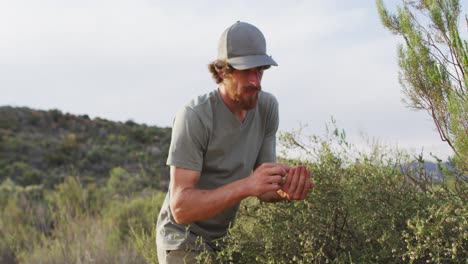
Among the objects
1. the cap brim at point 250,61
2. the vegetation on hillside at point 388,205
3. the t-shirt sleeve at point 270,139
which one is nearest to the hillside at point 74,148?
the vegetation on hillside at point 388,205

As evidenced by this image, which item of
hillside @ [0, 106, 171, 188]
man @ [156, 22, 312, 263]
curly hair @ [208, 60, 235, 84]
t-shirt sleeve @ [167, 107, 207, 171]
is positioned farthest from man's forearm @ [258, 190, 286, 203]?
hillside @ [0, 106, 171, 188]

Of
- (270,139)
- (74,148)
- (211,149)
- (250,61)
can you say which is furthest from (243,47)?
(74,148)

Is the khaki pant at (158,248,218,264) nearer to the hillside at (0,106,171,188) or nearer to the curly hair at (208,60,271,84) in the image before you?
the curly hair at (208,60,271,84)

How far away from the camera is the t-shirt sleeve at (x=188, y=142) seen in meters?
3.60

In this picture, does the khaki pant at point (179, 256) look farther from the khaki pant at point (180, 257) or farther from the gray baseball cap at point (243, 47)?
the gray baseball cap at point (243, 47)

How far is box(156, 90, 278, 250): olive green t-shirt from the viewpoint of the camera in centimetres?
365

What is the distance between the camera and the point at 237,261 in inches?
146

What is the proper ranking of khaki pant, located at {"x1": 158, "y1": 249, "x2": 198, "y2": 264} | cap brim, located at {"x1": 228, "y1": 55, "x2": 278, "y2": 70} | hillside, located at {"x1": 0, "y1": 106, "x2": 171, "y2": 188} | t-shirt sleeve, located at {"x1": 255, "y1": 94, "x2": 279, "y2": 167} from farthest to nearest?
hillside, located at {"x1": 0, "y1": 106, "x2": 171, "y2": 188}
t-shirt sleeve, located at {"x1": 255, "y1": 94, "x2": 279, "y2": 167}
khaki pant, located at {"x1": 158, "y1": 249, "x2": 198, "y2": 264}
cap brim, located at {"x1": 228, "y1": 55, "x2": 278, "y2": 70}

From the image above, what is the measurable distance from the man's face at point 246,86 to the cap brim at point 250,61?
5cm

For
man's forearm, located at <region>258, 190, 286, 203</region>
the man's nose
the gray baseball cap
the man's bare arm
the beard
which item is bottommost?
man's forearm, located at <region>258, 190, 286, 203</region>

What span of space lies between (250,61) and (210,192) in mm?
709

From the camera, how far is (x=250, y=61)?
359 centimetres

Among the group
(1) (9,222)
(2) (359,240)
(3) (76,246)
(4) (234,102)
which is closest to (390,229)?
(2) (359,240)

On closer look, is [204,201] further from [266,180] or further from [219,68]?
[219,68]
